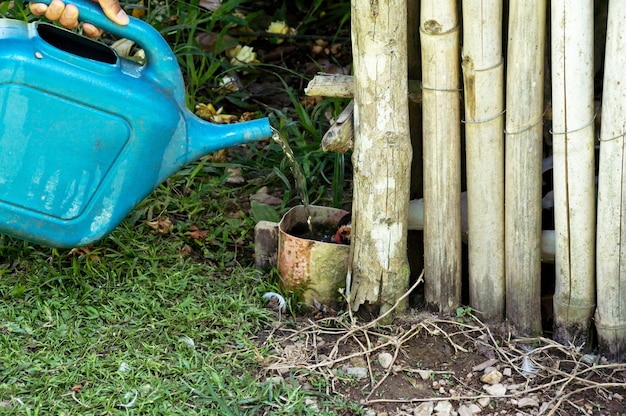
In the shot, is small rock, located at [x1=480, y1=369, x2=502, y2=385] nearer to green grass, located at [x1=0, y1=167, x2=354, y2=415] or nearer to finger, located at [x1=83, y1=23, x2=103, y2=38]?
green grass, located at [x1=0, y1=167, x2=354, y2=415]

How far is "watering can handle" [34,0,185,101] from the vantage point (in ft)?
7.54

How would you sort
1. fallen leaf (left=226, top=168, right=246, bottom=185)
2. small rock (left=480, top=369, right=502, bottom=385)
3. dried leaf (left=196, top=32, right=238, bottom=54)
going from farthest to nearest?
dried leaf (left=196, top=32, right=238, bottom=54) → fallen leaf (left=226, top=168, right=246, bottom=185) → small rock (left=480, top=369, right=502, bottom=385)

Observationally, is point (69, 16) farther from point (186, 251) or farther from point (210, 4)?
point (210, 4)

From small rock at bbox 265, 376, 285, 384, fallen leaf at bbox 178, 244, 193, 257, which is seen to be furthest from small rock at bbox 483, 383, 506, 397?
fallen leaf at bbox 178, 244, 193, 257

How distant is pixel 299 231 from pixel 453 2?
2.96 ft

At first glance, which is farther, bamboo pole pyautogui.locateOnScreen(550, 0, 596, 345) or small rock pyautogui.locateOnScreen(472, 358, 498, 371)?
small rock pyautogui.locateOnScreen(472, 358, 498, 371)

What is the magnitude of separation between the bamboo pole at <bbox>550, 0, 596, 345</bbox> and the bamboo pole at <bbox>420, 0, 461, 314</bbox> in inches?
9.9

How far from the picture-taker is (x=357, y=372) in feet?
8.23

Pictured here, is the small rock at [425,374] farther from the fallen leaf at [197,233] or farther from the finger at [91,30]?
the finger at [91,30]

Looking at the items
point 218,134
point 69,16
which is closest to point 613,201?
point 218,134

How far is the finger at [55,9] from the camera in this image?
2.26 meters

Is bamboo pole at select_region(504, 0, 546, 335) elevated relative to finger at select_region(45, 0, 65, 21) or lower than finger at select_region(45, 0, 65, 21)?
lower

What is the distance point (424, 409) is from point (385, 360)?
0.69ft

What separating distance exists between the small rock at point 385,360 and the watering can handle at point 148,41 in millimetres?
857
